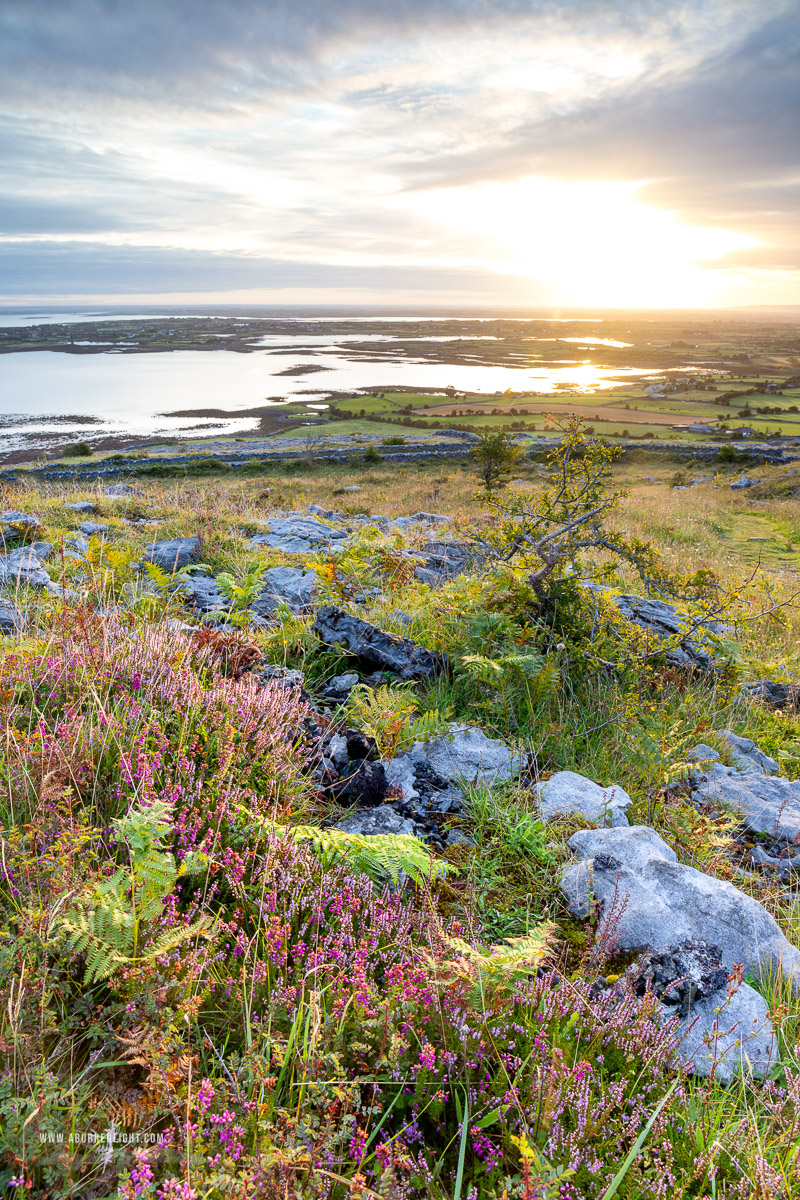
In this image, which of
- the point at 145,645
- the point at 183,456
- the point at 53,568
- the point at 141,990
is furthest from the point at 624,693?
the point at 183,456

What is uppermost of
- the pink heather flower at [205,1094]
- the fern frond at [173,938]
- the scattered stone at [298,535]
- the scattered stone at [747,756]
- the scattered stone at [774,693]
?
the fern frond at [173,938]

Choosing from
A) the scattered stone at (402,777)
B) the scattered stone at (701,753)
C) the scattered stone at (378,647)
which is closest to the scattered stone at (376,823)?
the scattered stone at (402,777)

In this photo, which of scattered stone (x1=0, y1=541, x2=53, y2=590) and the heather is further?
scattered stone (x1=0, y1=541, x2=53, y2=590)

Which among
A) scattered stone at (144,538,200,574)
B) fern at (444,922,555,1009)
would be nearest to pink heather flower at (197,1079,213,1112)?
fern at (444,922,555,1009)

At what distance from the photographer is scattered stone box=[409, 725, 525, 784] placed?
4297 millimetres

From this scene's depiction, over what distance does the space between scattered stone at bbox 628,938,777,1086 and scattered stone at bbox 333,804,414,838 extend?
4.76 feet

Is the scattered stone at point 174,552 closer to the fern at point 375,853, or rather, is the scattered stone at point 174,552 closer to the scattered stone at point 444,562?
the scattered stone at point 444,562

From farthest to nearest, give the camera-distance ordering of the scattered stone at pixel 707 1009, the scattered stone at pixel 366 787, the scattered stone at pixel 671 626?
the scattered stone at pixel 671 626 < the scattered stone at pixel 366 787 < the scattered stone at pixel 707 1009

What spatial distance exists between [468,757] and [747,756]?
299cm

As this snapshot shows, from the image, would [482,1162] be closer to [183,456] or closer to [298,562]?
[298,562]

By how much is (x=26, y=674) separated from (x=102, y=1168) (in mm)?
2716

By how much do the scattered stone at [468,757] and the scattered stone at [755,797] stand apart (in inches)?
61.3

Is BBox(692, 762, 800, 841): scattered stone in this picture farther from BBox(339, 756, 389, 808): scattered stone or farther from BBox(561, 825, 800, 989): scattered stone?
A: BBox(339, 756, 389, 808): scattered stone

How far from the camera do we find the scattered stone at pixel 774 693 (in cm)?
725
